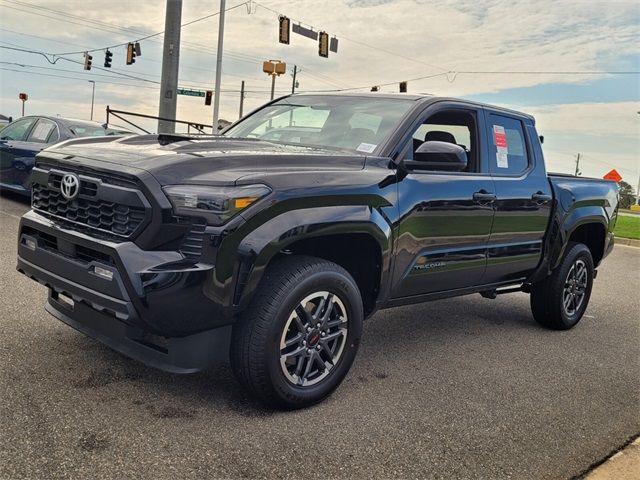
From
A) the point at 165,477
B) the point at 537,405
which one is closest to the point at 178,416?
the point at 165,477

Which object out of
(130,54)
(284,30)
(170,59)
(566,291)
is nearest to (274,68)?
(284,30)

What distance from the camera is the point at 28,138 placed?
371 inches

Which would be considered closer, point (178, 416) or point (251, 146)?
point (178, 416)

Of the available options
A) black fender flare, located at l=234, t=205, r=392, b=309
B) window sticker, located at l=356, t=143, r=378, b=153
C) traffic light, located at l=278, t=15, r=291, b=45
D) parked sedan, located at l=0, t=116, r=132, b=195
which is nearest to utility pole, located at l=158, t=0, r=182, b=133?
traffic light, located at l=278, t=15, r=291, b=45

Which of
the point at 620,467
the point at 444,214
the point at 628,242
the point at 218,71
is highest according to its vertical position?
the point at 218,71

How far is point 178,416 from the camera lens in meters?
3.07

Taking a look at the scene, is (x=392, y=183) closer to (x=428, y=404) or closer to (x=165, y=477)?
(x=428, y=404)

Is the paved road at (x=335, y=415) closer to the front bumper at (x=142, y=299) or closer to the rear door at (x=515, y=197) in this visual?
Answer: the front bumper at (x=142, y=299)

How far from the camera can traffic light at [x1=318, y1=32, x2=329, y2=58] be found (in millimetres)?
20578

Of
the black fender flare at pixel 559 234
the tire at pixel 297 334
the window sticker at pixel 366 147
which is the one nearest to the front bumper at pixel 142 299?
the tire at pixel 297 334

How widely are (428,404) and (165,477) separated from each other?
171 cm

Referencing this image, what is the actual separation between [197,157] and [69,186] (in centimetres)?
79

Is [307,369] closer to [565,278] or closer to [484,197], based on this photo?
[484,197]

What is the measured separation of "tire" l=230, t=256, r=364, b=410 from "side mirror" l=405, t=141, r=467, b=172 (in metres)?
0.99
